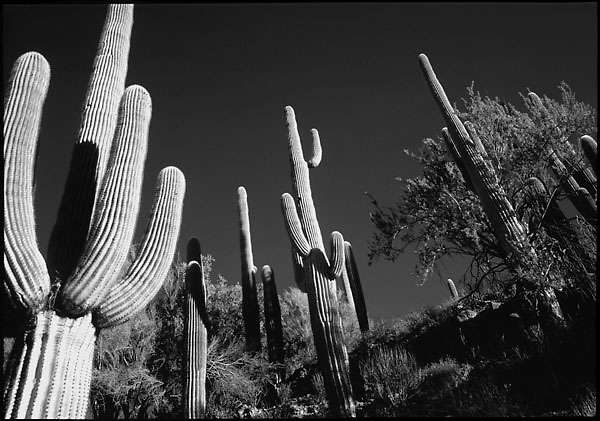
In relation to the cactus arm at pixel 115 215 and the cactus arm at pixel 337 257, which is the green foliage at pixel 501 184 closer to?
the cactus arm at pixel 337 257

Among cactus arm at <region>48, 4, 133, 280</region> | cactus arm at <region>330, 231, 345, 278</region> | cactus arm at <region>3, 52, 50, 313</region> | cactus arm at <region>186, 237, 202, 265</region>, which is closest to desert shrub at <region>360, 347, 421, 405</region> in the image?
cactus arm at <region>330, 231, 345, 278</region>

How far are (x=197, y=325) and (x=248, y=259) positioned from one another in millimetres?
3707

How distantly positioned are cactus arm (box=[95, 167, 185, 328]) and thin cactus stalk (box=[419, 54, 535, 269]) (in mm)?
5358

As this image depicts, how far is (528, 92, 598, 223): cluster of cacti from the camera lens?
258 inches

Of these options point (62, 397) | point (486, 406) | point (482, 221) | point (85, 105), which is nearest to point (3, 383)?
point (62, 397)

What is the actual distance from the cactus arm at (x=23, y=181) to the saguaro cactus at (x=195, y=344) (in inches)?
180

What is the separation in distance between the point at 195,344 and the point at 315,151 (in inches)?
206

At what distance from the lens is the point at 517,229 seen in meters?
6.74

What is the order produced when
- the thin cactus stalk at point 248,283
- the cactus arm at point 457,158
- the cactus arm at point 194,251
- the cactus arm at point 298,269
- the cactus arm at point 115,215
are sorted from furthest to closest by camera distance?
the thin cactus stalk at point 248,283
the cactus arm at point 194,251
the cactus arm at point 298,269
the cactus arm at point 457,158
the cactus arm at point 115,215

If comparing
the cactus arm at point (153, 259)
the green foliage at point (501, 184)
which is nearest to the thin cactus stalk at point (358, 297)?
the green foliage at point (501, 184)

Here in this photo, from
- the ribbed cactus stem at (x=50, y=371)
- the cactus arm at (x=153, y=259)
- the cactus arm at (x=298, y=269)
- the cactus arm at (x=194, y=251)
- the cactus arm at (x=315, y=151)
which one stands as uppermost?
the cactus arm at (x=315, y=151)

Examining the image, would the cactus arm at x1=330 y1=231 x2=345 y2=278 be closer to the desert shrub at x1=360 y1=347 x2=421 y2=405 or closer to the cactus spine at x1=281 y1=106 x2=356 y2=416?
the cactus spine at x1=281 y1=106 x2=356 y2=416

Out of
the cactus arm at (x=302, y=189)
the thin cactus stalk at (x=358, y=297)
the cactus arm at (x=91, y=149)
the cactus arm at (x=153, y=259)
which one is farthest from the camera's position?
the thin cactus stalk at (x=358, y=297)

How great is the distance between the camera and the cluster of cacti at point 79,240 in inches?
133
